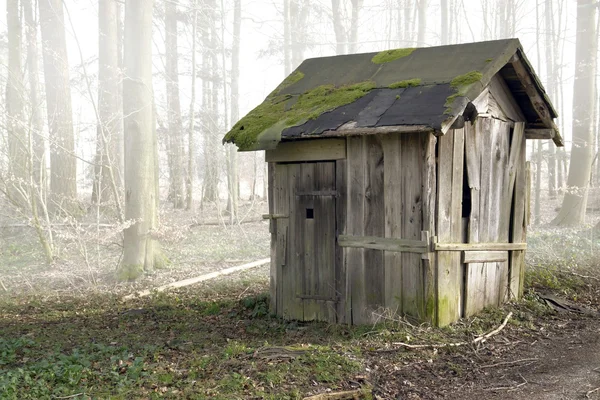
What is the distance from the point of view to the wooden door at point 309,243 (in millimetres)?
8062

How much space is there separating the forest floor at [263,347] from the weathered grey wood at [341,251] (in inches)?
10.9

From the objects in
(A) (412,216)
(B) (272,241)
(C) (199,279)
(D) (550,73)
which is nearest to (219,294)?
(C) (199,279)

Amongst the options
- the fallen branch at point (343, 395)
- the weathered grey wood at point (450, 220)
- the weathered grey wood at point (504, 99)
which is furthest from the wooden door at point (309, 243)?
the fallen branch at point (343, 395)

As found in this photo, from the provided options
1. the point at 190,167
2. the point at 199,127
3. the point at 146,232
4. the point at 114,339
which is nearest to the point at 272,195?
the point at 114,339

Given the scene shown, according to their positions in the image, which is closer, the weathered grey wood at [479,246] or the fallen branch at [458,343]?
the fallen branch at [458,343]

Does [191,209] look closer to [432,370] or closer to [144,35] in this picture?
[144,35]

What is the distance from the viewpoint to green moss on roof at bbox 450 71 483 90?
7098mm

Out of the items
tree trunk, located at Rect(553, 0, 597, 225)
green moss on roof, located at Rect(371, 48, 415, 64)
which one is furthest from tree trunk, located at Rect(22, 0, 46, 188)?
tree trunk, located at Rect(553, 0, 597, 225)

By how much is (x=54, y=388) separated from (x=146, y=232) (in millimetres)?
7136

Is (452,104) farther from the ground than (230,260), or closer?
farther from the ground

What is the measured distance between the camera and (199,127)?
2248 cm

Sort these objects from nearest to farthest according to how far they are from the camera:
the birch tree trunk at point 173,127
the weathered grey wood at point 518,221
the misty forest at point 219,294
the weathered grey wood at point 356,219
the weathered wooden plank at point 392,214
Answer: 1. the misty forest at point 219,294
2. the weathered wooden plank at point 392,214
3. the weathered grey wood at point 356,219
4. the weathered grey wood at point 518,221
5. the birch tree trunk at point 173,127

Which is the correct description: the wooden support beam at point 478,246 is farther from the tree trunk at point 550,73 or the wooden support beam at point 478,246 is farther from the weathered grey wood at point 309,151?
the tree trunk at point 550,73

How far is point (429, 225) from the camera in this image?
7.16 metres
